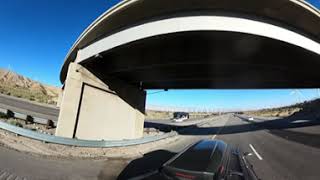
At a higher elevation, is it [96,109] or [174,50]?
[174,50]

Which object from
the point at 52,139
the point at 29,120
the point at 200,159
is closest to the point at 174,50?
the point at 52,139

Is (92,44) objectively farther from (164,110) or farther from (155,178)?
(164,110)

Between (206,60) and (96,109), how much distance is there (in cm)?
809

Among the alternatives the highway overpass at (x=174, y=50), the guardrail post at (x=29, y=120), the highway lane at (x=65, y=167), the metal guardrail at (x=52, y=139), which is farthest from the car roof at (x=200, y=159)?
the guardrail post at (x=29, y=120)

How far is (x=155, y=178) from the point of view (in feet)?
11.8

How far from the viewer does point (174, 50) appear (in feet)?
40.7

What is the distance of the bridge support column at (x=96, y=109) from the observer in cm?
1204

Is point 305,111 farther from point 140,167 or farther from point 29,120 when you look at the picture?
point 29,120

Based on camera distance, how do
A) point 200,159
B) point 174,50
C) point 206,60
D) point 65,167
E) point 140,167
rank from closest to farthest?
1. point 200,159
2. point 65,167
3. point 140,167
4. point 174,50
5. point 206,60

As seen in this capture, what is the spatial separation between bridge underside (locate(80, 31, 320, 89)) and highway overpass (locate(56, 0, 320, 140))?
0.18ft

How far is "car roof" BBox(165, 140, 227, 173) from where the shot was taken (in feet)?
12.0

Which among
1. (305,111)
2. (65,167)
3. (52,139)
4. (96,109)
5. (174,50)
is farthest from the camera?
(305,111)

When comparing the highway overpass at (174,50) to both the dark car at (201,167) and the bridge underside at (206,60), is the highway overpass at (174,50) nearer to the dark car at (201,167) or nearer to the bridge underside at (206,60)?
the bridge underside at (206,60)

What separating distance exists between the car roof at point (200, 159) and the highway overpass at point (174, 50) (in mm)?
6296
